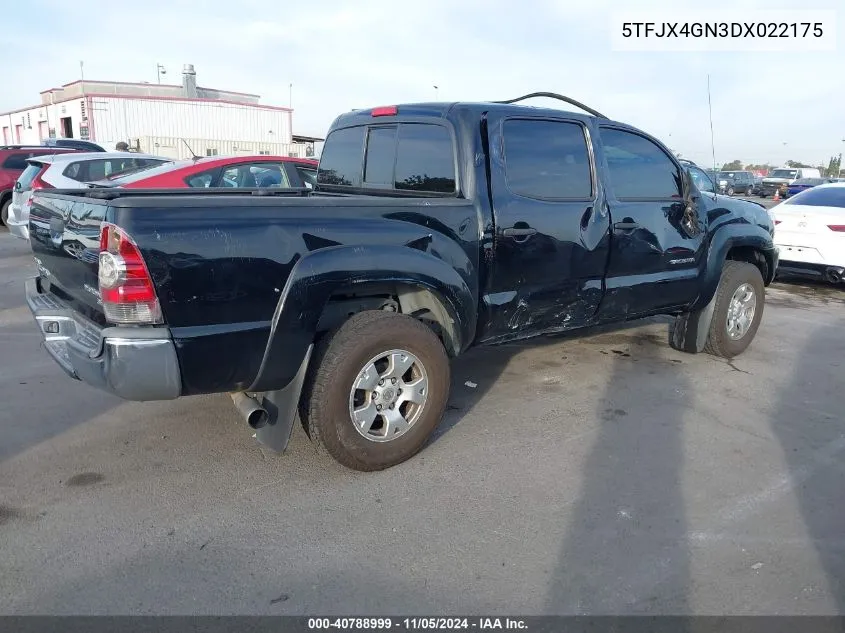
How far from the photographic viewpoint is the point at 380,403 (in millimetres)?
3564

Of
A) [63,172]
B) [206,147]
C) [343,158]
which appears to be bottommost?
[343,158]

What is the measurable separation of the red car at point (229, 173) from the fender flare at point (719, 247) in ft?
14.7

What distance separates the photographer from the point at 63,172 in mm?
10234

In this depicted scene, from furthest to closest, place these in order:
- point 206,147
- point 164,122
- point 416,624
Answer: point 164,122
point 206,147
point 416,624

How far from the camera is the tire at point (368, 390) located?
3.35 metres

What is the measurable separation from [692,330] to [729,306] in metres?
0.35

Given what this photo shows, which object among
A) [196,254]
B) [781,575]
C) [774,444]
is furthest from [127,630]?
[774,444]

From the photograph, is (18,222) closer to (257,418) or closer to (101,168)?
(101,168)

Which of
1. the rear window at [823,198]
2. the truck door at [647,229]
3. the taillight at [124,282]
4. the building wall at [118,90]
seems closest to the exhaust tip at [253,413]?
the taillight at [124,282]

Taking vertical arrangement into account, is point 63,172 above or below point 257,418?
above

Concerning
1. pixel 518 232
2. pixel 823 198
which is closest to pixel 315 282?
pixel 518 232

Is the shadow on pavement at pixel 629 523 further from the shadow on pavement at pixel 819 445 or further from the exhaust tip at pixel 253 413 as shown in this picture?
the exhaust tip at pixel 253 413

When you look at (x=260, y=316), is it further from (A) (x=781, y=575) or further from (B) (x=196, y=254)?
(A) (x=781, y=575)

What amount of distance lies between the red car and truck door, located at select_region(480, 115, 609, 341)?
13.7 feet
